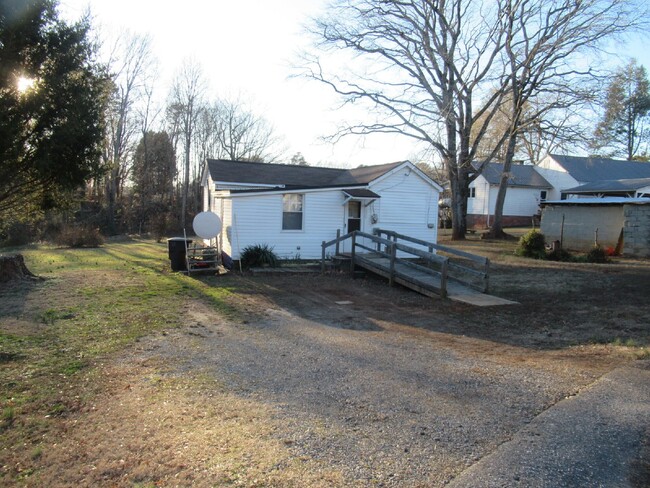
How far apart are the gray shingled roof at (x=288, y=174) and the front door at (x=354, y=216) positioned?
0.79 metres

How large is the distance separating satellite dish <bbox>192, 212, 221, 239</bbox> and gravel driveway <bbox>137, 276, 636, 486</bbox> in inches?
222

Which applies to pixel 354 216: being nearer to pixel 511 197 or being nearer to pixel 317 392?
pixel 317 392

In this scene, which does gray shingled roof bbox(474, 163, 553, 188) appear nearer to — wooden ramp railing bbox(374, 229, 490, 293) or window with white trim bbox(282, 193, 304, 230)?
wooden ramp railing bbox(374, 229, 490, 293)

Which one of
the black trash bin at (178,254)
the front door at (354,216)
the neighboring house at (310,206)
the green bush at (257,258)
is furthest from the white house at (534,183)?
the black trash bin at (178,254)

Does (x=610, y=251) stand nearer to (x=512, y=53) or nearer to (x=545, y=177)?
(x=512, y=53)

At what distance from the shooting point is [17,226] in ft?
89.5

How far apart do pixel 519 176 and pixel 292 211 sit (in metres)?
30.4

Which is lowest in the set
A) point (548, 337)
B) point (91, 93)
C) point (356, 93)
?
point (548, 337)

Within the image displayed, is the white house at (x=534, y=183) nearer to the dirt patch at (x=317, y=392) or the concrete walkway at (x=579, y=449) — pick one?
the dirt patch at (x=317, y=392)

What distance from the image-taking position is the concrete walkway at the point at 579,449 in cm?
304

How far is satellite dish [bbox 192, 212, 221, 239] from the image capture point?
14609mm

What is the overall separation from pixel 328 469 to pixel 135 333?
4.93 metres

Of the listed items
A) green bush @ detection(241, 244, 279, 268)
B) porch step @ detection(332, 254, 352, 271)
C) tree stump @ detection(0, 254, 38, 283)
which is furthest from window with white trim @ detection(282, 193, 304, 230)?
tree stump @ detection(0, 254, 38, 283)

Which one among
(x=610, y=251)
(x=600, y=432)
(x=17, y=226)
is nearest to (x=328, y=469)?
(x=600, y=432)
